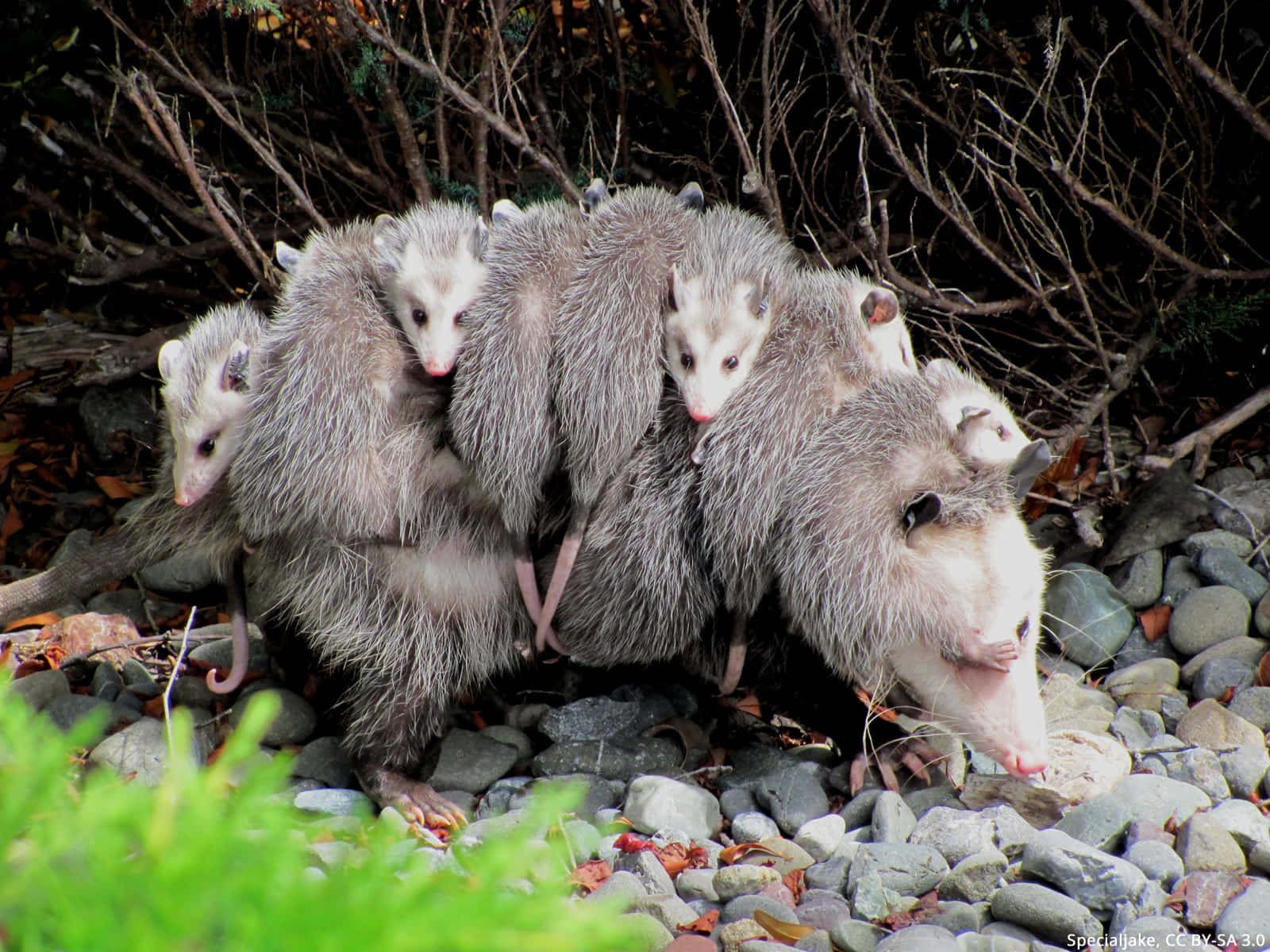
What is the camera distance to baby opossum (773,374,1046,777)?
179cm

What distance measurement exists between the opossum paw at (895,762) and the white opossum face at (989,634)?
6.3 inches

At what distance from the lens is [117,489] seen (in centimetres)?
296

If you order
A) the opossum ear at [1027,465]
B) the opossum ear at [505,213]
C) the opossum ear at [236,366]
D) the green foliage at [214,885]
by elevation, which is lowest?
the opossum ear at [1027,465]

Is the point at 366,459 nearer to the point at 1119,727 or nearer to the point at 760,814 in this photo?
the point at 760,814

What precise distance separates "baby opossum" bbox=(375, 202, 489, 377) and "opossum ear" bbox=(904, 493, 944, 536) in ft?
2.43

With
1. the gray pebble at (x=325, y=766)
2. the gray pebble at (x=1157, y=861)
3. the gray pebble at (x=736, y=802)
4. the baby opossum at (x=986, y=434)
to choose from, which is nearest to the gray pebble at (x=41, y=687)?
the gray pebble at (x=325, y=766)

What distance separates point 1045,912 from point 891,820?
35 cm

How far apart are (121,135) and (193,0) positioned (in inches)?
55.6

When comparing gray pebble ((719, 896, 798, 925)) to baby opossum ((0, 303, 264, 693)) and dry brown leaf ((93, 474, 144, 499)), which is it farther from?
dry brown leaf ((93, 474, 144, 499))

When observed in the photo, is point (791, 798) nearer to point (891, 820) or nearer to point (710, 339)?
point (891, 820)

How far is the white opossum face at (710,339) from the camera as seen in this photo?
182 cm

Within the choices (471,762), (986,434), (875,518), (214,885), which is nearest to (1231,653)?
(986,434)

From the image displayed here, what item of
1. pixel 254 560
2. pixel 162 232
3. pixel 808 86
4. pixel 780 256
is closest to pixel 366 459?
pixel 254 560

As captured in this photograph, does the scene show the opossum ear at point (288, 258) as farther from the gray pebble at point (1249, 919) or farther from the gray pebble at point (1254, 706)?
the gray pebble at point (1254, 706)
